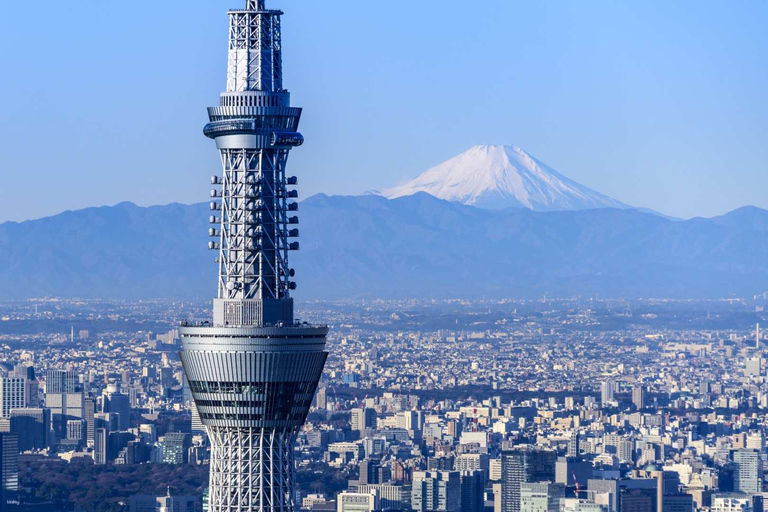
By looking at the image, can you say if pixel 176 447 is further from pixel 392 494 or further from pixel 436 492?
pixel 436 492

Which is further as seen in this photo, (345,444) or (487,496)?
(345,444)

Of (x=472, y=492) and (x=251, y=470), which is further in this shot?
(x=472, y=492)

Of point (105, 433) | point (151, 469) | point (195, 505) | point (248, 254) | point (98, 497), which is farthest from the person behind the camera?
point (105, 433)

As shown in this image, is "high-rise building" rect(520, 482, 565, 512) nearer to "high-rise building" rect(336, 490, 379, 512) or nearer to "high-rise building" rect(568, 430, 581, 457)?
"high-rise building" rect(336, 490, 379, 512)

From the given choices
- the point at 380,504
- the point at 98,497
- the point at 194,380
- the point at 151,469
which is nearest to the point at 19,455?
the point at 151,469

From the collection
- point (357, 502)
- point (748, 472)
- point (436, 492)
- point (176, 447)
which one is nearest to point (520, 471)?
point (436, 492)

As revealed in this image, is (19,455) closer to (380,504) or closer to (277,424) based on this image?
(380,504)

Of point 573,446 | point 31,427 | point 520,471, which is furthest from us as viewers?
point 31,427
